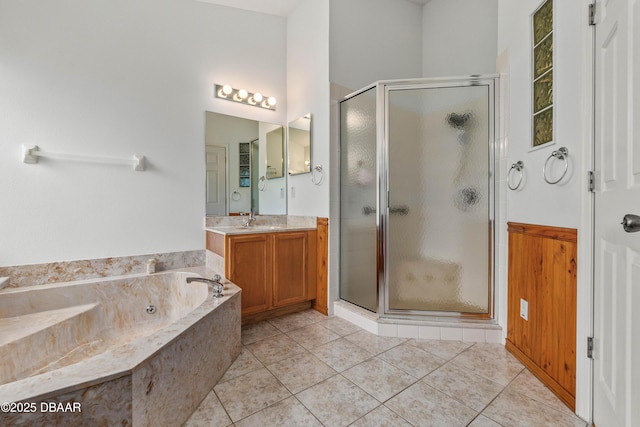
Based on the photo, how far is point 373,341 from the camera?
2020mm

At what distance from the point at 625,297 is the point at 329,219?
1832mm

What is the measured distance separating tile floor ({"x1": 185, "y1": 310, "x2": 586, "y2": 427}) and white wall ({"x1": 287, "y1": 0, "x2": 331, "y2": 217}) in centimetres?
119

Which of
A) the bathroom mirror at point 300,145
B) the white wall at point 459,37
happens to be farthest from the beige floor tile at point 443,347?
the white wall at point 459,37

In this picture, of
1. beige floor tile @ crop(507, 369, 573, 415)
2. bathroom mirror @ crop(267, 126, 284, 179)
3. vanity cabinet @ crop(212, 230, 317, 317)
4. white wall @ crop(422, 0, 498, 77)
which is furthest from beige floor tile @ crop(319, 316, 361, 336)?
white wall @ crop(422, 0, 498, 77)

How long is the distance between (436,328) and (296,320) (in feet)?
3.72

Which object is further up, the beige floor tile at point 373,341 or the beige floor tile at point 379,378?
the beige floor tile at point 379,378

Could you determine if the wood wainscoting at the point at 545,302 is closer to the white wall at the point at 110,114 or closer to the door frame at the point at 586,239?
the door frame at the point at 586,239

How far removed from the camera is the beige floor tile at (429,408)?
1.24 metres

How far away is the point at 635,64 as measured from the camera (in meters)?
0.88

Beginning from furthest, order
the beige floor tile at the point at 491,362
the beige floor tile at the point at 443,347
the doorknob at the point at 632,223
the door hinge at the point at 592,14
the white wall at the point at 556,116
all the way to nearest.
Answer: the beige floor tile at the point at 443,347
the beige floor tile at the point at 491,362
the white wall at the point at 556,116
the door hinge at the point at 592,14
the doorknob at the point at 632,223

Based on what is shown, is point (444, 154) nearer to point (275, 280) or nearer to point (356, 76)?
point (356, 76)

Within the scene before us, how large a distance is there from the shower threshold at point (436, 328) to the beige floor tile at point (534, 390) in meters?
0.36

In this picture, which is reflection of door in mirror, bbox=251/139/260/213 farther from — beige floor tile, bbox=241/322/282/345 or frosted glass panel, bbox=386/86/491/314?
frosted glass panel, bbox=386/86/491/314

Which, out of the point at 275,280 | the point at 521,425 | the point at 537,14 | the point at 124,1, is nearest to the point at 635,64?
the point at 537,14
